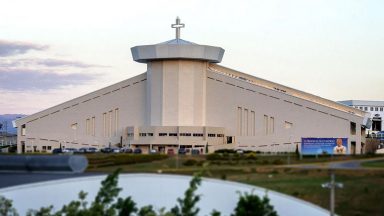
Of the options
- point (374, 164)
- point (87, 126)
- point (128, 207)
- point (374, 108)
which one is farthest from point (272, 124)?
point (374, 108)

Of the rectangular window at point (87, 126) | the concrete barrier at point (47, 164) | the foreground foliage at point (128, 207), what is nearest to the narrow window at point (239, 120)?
the rectangular window at point (87, 126)

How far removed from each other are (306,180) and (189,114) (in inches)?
1835

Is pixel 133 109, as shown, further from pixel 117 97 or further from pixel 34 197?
pixel 34 197

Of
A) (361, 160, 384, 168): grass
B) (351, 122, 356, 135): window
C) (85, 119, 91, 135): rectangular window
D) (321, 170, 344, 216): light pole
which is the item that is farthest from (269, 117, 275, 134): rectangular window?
(321, 170, 344, 216): light pole

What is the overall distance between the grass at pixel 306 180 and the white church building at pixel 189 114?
122 ft

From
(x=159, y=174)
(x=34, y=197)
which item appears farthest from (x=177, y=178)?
(x=34, y=197)

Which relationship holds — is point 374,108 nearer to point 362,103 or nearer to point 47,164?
point 362,103

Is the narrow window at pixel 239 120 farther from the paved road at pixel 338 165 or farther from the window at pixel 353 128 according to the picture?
the paved road at pixel 338 165

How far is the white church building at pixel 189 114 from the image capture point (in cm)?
7900

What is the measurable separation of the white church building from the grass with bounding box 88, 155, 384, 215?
122 feet

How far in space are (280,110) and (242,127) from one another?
16.0 feet

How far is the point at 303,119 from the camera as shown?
7869cm

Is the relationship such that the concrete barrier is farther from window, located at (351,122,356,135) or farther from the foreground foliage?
window, located at (351,122,356,135)

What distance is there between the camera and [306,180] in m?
37.0
